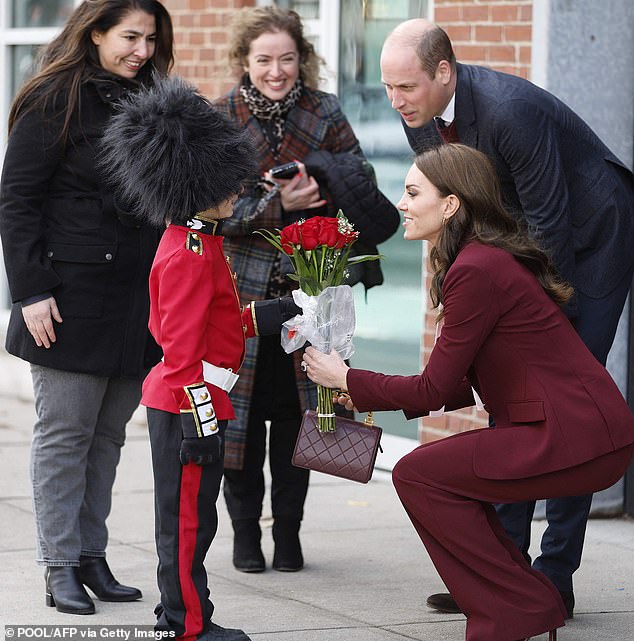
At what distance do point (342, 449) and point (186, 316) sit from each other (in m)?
0.65

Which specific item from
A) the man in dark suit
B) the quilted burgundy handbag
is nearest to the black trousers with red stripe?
the quilted burgundy handbag

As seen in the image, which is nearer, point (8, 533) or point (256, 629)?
point (256, 629)

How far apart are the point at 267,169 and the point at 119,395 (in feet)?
3.38

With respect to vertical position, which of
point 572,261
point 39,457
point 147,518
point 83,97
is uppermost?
point 83,97

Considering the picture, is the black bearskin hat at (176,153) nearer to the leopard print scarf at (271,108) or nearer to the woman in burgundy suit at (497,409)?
the woman in burgundy suit at (497,409)

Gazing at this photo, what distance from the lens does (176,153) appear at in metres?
4.11

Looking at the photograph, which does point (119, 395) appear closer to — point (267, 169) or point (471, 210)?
point (267, 169)

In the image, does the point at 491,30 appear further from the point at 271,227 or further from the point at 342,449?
the point at 342,449

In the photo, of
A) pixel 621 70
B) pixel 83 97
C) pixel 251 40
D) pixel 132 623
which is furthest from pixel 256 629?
pixel 621 70

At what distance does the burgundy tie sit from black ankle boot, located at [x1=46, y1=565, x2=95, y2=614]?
6.25 feet

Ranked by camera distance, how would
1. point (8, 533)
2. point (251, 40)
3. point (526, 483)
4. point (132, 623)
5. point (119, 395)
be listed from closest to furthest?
point (526, 483) < point (132, 623) < point (119, 395) < point (251, 40) < point (8, 533)

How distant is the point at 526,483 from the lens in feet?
13.0

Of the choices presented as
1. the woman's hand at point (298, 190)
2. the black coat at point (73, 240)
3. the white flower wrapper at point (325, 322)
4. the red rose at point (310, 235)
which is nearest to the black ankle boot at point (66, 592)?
the black coat at point (73, 240)

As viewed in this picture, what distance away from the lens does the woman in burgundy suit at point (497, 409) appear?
154 inches
